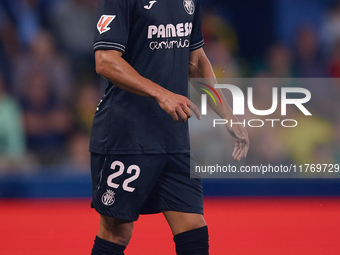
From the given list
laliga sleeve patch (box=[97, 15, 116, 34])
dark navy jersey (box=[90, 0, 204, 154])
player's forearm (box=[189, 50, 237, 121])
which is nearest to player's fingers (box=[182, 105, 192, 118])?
dark navy jersey (box=[90, 0, 204, 154])

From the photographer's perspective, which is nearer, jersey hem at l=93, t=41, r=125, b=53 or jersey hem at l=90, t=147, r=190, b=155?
jersey hem at l=93, t=41, r=125, b=53

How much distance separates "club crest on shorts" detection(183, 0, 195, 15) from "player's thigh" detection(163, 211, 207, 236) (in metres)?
0.77

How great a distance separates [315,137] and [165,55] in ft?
10.0

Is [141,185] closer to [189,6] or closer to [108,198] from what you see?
[108,198]

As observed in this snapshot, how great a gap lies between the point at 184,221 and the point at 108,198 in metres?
0.30

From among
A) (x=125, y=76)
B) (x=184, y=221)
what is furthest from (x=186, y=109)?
(x=184, y=221)

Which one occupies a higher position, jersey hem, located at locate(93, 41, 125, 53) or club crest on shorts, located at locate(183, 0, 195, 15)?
club crest on shorts, located at locate(183, 0, 195, 15)

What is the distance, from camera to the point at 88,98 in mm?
5125

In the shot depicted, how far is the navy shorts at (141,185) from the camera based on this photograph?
1.87 meters

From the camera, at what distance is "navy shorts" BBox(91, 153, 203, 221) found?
1866 millimetres

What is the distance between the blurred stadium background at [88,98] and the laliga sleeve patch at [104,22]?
2.46 m

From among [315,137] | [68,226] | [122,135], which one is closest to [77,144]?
[68,226]

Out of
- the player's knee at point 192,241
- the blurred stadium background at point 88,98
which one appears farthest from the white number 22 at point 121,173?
the blurred stadium background at point 88,98

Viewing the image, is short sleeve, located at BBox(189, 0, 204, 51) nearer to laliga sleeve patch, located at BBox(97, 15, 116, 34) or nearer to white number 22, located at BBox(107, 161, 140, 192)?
laliga sleeve patch, located at BBox(97, 15, 116, 34)
